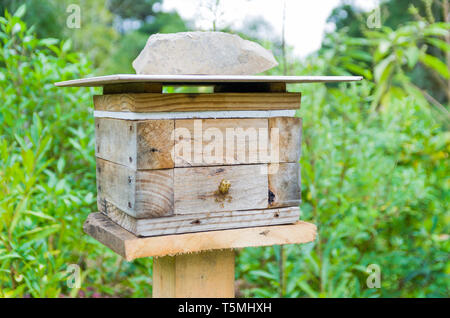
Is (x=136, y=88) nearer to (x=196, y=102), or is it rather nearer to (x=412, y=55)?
(x=196, y=102)

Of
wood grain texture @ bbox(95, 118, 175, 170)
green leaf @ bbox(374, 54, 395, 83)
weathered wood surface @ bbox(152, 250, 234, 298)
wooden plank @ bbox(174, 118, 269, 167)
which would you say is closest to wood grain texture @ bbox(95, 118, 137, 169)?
wood grain texture @ bbox(95, 118, 175, 170)

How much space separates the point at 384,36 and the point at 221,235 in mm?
2217

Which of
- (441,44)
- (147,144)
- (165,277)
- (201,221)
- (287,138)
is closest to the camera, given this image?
(147,144)

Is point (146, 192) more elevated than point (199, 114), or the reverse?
point (199, 114)

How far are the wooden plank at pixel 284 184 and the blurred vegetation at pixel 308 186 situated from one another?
0.76 meters

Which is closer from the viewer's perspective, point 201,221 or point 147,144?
point 147,144

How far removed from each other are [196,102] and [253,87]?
13.9 inches

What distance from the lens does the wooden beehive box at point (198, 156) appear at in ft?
4.67

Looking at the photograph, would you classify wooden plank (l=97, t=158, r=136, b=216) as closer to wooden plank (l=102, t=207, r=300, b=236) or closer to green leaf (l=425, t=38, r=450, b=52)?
wooden plank (l=102, t=207, r=300, b=236)

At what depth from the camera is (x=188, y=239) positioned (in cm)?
148

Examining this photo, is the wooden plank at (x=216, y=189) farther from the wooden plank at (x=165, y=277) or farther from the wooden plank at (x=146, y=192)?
the wooden plank at (x=165, y=277)

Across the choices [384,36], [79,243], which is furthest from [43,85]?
[384,36]

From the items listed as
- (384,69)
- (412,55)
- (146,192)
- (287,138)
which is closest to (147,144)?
(146,192)

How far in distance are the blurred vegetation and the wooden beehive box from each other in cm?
59
